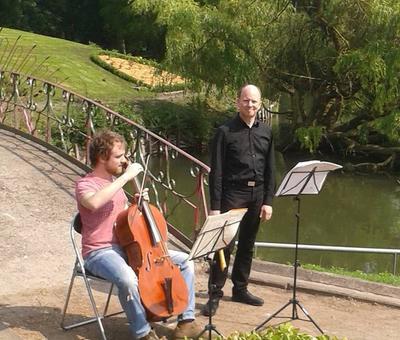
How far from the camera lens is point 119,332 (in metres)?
5.13

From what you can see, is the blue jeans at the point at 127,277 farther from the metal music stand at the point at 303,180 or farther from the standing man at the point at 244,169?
the metal music stand at the point at 303,180

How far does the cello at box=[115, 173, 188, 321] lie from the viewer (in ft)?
15.0

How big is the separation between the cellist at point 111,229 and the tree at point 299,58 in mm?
14860

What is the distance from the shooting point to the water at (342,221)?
11062 mm

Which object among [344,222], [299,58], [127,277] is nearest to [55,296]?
[127,277]

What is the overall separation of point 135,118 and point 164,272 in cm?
1564

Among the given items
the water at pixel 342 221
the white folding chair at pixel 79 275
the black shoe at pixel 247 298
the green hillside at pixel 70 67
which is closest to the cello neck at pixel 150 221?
the white folding chair at pixel 79 275

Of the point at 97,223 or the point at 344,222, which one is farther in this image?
the point at 344,222

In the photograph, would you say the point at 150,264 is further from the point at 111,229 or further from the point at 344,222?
the point at 344,222

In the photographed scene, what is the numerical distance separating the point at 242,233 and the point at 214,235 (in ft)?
4.28

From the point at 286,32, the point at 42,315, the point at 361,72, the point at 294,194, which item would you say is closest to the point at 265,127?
the point at 294,194

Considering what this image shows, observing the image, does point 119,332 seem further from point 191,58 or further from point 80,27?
point 80,27

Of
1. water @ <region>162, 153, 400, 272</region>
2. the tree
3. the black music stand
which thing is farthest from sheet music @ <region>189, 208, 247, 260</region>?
the tree

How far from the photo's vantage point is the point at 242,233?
19.0 feet
